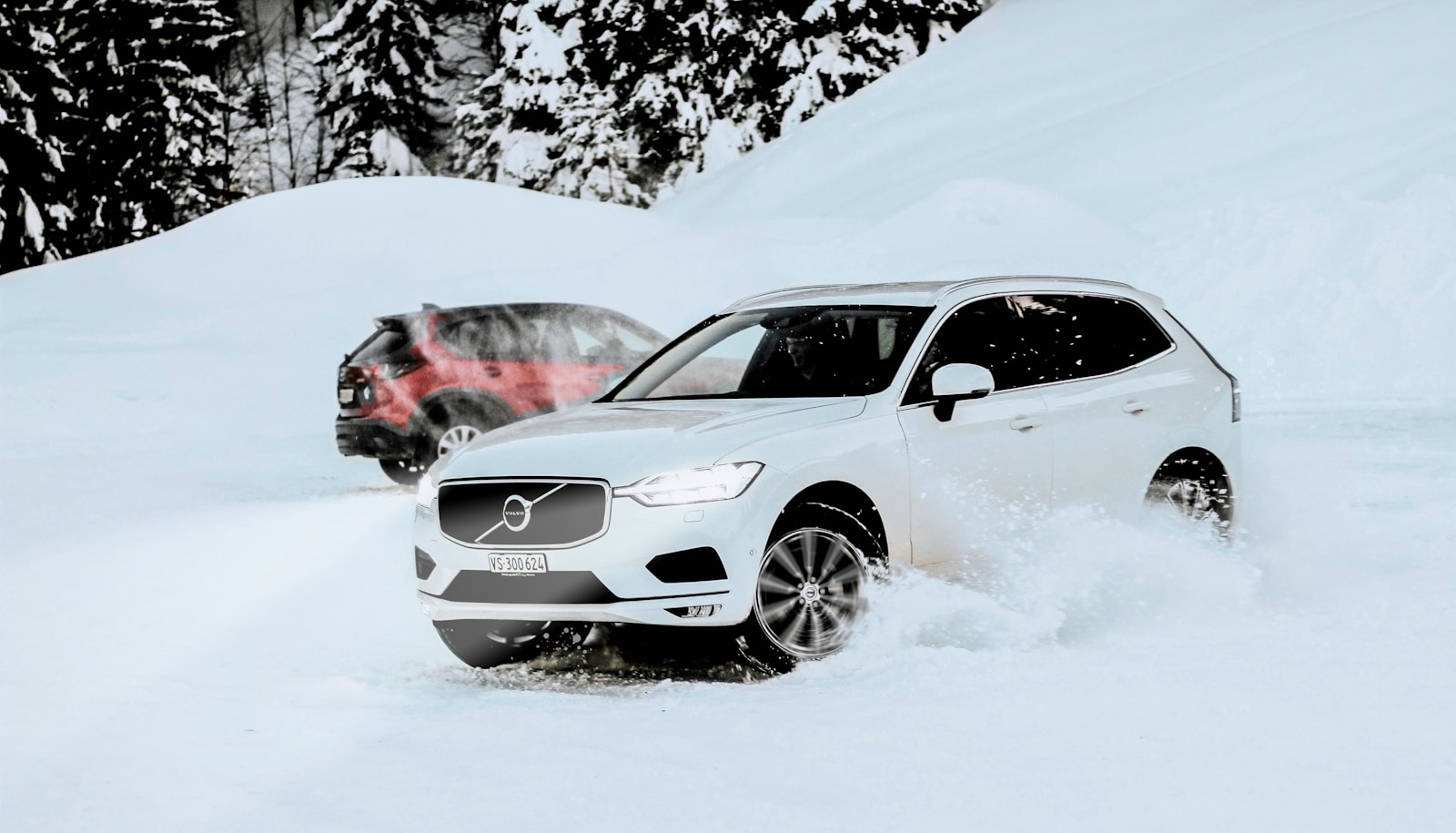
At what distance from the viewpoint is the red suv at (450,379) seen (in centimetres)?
1294

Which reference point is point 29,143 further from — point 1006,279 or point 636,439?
point 636,439

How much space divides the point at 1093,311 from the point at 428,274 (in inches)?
707

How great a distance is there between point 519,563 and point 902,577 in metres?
1.55

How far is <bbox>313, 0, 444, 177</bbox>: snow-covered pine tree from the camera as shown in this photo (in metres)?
54.4

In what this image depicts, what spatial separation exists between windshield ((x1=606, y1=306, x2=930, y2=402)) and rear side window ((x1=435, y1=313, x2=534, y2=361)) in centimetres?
525

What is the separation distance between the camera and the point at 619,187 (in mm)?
45156

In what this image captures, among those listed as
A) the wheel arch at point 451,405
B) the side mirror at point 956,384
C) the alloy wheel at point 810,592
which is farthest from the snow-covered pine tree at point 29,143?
the alloy wheel at point 810,592

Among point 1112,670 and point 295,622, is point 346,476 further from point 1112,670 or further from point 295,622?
point 1112,670

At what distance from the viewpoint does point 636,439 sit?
20.8ft

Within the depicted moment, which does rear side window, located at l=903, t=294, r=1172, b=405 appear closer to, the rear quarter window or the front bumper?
the rear quarter window

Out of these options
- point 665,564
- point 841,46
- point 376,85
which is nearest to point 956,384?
point 665,564

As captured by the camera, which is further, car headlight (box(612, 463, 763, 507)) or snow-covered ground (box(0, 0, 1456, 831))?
car headlight (box(612, 463, 763, 507))

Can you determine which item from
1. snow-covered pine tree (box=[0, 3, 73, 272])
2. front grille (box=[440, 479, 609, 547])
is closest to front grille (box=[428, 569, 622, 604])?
front grille (box=[440, 479, 609, 547])

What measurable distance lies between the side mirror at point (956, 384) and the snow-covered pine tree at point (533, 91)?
1604 inches
